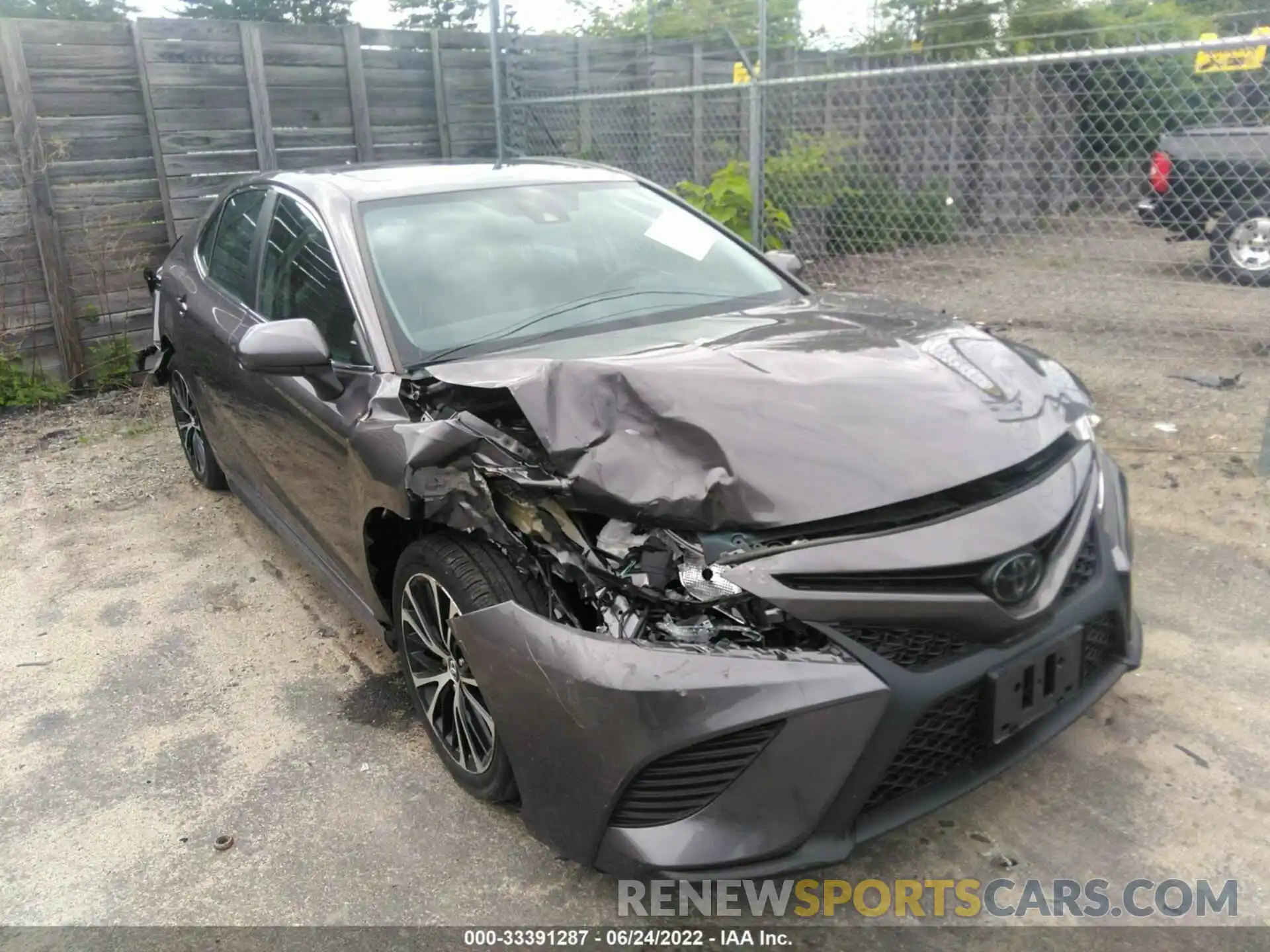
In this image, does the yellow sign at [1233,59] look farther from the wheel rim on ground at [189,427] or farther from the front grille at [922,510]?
the wheel rim on ground at [189,427]

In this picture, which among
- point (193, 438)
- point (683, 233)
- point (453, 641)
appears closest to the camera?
point (453, 641)

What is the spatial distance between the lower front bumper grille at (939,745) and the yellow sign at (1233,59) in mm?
3680

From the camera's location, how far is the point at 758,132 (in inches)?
244

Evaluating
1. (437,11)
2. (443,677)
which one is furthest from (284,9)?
(443,677)

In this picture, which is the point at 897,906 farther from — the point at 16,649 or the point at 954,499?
the point at 16,649

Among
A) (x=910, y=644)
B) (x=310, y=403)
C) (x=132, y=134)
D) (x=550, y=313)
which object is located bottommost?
(x=910, y=644)

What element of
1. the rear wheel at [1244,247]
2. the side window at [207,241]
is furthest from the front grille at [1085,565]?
the rear wheel at [1244,247]

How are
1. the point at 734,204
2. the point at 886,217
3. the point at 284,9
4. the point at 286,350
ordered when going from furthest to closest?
the point at 284,9, the point at 886,217, the point at 734,204, the point at 286,350

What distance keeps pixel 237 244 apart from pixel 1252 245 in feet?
24.7

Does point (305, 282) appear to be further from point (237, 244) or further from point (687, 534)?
point (687, 534)

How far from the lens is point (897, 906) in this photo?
2.29m

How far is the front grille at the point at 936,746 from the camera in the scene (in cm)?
204

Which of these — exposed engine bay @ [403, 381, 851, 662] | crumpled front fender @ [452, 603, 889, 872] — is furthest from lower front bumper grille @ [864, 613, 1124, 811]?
exposed engine bay @ [403, 381, 851, 662]

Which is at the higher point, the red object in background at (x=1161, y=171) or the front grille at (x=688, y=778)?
the red object in background at (x=1161, y=171)
